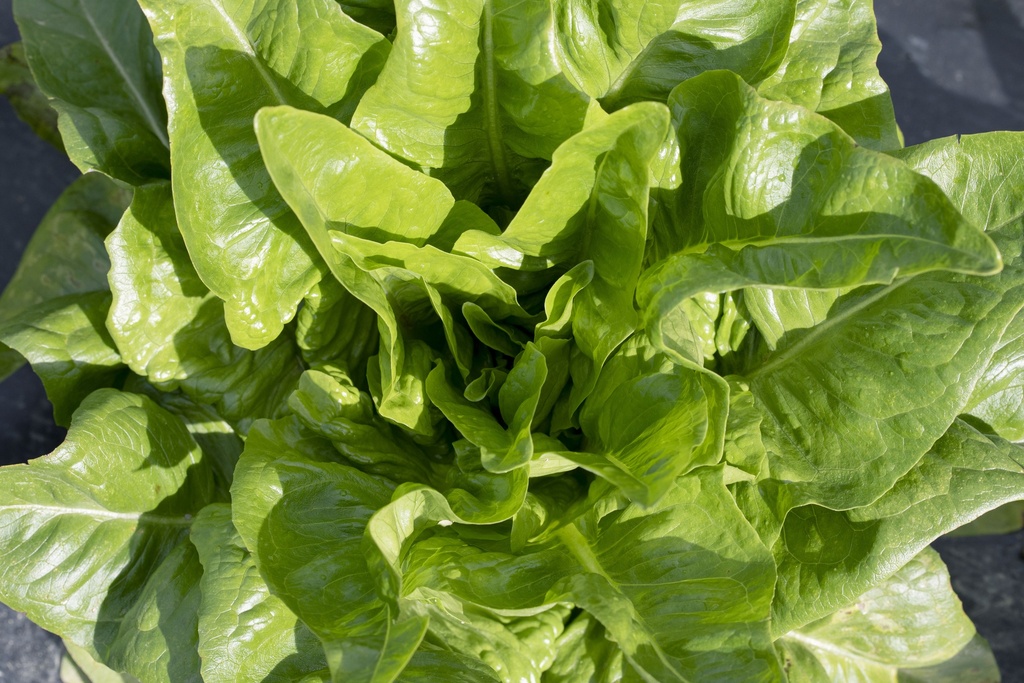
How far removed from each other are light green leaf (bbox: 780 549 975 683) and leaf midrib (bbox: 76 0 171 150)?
170 cm

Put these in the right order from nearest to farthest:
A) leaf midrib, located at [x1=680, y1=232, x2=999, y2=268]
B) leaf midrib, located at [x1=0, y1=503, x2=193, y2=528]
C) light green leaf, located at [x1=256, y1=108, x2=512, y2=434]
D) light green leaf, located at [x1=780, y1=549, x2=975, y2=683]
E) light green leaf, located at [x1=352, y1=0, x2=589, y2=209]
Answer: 1. leaf midrib, located at [x1=680, y1=232, x2=999, y2=268]
2. light green leaf, located at [x1=256, y1=108, x2=512, y2=434]
3. light green leaf, located at [x1=352, y1=0, x2=589, y2=209]
4. leaf midrib, located at [x1=0, y1=503, x2=193, y2=528]
5. light green leaf, located at [x1=780, y1=549, x2=975, y2=683]

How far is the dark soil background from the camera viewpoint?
7.73 feet

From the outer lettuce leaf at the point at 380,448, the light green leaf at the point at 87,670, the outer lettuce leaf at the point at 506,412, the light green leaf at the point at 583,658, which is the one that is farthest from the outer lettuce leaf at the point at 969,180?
the light green leaf at the point at 87,670

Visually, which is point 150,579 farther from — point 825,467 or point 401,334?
point 825,467

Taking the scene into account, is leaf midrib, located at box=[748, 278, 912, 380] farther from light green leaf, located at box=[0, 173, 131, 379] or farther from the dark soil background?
light green leaf, located at box=[0, 173, 131, 379]

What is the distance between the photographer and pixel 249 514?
4.39 ft

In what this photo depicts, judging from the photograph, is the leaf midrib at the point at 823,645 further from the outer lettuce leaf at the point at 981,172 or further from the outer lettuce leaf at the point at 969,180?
the outer lettuce leaf at the point at 981,172

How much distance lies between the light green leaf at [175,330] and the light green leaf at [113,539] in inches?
3.9

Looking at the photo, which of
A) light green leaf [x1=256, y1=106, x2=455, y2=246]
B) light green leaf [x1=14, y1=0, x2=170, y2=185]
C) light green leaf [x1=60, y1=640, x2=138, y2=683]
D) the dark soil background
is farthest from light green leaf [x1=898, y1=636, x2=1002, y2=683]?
light green leaf [x1=14, y1=0, x2=170, y2=185]

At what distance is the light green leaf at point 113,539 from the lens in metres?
1.55

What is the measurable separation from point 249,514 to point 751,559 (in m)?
0.76

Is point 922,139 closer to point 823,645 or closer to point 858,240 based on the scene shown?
point 823,645

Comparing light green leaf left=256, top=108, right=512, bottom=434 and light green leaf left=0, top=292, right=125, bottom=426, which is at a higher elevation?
light green leaf left=256, top=108, right=512, bottom=434

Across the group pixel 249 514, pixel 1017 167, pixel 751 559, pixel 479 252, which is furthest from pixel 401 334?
pixel 1017 167
